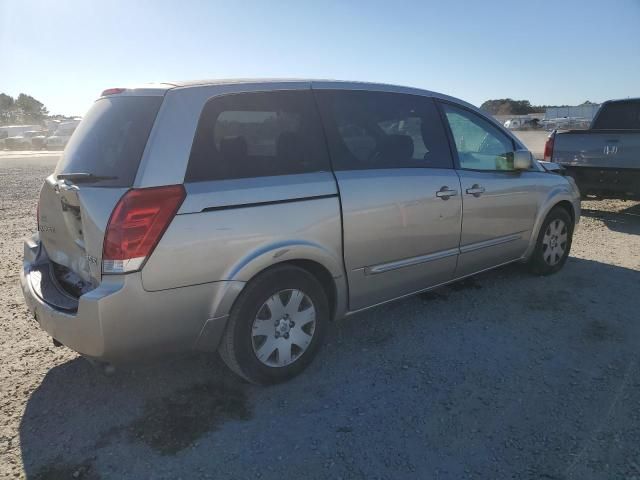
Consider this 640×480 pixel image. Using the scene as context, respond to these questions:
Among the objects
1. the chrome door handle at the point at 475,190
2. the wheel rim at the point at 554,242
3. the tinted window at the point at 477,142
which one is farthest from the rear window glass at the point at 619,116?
the chrome door handle at the point at 475,190

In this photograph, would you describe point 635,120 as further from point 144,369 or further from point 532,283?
point 144,369

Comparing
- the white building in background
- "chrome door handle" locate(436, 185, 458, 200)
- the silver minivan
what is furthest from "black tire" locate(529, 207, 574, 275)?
the white building in background

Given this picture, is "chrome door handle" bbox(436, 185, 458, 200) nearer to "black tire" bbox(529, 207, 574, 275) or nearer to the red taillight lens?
"black tire" bbox(529, 207, 574, 275)

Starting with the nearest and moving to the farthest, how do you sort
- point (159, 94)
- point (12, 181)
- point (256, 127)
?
point (159, 94) < point (256, 127) < point (12, 181)

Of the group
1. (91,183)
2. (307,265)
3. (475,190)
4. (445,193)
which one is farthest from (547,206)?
(91,183)

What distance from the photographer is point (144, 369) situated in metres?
3.28

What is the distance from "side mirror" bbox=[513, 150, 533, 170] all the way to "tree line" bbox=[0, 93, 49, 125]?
A: 97.4 metres

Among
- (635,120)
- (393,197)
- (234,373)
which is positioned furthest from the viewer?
(635,120)

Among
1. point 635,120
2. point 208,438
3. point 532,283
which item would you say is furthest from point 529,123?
point 208,438

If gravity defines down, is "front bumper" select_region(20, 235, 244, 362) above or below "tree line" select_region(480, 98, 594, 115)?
below

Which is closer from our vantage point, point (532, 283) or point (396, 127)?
point (396, 127)

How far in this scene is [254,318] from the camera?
2869 millimetres

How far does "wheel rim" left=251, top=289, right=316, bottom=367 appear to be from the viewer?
293 centimetres

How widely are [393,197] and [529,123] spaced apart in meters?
53.7
